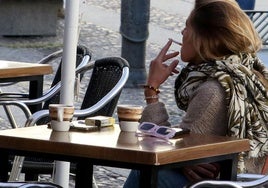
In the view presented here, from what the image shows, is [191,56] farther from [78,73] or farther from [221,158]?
[78,73]

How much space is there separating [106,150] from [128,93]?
6501 mm

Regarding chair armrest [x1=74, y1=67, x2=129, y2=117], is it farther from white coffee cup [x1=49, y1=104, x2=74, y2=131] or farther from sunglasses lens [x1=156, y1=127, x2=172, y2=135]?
sunglasses lens [x1=156, y1=127, x2=172, y2=135]

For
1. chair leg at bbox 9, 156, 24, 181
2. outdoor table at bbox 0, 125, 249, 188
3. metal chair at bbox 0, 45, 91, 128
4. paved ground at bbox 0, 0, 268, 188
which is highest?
outdoor table at bbox 0, 125, 249, 188

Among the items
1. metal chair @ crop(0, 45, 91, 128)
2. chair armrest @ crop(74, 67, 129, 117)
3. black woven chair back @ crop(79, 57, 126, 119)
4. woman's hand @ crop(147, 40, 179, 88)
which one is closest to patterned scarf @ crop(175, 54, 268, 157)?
woman's hand @ crop(147, 40, 179, 88)

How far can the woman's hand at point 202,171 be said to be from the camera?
12.4 ft

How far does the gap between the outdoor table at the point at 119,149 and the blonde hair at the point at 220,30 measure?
0.38m

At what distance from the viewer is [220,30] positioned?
152 inches

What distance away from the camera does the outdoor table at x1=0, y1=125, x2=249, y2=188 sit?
331 centimetres

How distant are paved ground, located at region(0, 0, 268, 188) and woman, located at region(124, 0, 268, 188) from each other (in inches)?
166

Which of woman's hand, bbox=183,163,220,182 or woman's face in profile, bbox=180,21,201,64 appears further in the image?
woman's face in profile, bbox=180,21,201,64

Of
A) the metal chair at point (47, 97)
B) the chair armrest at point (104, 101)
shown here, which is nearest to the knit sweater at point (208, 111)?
the chair armrest at point (104, 101)

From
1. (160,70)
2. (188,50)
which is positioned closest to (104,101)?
(160,70)

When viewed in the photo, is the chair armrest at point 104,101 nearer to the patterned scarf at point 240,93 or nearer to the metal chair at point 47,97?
the metal chair at point 47,97

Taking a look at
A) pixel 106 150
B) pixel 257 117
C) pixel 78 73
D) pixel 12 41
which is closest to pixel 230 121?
pixel 257 117
